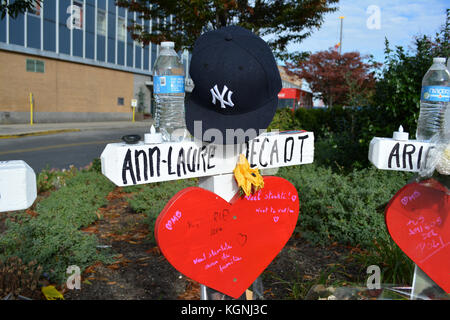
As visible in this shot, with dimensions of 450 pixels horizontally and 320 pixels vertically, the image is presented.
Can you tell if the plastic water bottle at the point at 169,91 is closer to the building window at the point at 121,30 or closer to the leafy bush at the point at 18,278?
the leafy bush at the point at 18,278

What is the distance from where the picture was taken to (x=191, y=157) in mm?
1676

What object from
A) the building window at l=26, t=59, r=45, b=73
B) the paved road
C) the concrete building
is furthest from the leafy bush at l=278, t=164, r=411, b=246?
the building window at l=26, t=59, r=45, b=73

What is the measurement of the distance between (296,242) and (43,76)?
2002 centimetres

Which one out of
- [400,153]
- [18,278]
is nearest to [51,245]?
[18,278]

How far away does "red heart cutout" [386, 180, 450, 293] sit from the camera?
6.31 feet

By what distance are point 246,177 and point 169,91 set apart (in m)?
0.62

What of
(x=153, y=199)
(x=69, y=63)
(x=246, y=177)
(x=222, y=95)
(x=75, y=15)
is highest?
(x=75, y=15)

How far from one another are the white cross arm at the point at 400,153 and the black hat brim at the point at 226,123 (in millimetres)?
732

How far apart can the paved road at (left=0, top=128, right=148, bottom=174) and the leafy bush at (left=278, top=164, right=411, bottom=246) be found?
6.07 m

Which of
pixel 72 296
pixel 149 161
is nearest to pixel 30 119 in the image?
pixel 72 296

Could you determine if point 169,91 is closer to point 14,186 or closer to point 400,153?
point 14,186

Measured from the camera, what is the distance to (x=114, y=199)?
5289mm

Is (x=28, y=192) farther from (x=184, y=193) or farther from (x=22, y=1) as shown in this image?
(x=22, y=1)

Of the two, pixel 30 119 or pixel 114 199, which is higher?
pixel 30 119
